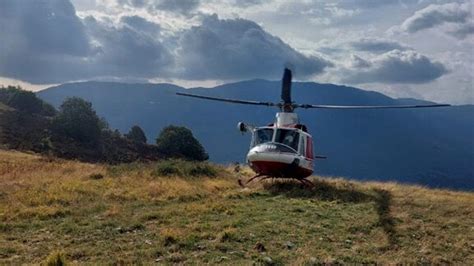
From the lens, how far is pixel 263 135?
23.0 metres

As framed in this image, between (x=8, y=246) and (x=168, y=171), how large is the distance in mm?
14712

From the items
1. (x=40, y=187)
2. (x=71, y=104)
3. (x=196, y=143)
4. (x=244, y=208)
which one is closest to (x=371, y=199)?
(x=244, y=208)

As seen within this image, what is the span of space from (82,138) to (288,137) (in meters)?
54.3

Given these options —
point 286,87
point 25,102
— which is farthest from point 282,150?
point 25,102

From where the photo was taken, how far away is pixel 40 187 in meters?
18.8

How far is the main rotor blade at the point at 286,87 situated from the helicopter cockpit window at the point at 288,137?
8.71 feet

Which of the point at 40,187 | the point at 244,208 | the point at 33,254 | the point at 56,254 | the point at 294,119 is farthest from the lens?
the point at 294,119

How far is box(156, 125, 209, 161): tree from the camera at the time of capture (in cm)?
7344

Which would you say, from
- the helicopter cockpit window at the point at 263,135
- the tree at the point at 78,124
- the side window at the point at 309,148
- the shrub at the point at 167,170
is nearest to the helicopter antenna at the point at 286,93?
the side window at the point at 309,148

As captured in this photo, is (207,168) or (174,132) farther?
(174,132)

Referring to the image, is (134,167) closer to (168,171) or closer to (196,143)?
(168,171)

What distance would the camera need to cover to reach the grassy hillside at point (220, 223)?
1019 cm

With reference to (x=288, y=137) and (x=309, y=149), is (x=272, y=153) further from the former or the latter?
(x=309, y=149)

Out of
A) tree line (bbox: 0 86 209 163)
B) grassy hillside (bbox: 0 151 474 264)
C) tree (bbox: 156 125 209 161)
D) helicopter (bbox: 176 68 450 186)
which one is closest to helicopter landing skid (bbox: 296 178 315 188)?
helicopter (bbox: 176 68 450 186)
